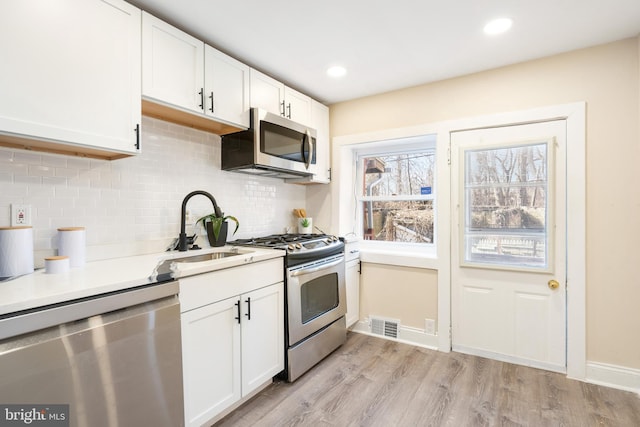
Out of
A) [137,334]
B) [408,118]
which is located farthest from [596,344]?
[137,334]

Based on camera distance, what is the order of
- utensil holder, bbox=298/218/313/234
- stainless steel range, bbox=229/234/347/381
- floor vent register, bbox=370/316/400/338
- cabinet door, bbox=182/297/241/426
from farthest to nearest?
utensil holder, bbox=298/218/313/234 < floor vent register, bbox=370/316/400/338 < stainless steel range, bbox=229/234/347/381 < cabinet door, bbox=182/297/241/426

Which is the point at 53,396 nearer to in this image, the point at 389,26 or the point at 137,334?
the point at 137,334

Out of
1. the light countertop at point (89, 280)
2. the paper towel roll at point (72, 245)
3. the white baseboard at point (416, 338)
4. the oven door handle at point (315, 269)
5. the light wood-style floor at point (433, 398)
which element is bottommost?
the light wood-style floor at point (433, 398)

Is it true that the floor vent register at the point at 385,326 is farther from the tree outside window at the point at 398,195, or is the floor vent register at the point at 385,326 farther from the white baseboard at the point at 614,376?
the white baseboard at the point at 614,376

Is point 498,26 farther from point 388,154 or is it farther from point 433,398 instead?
point 433,398

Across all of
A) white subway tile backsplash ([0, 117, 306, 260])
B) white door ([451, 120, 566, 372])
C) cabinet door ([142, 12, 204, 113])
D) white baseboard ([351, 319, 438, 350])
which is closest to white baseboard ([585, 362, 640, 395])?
white door ([451, 120, 566, 372])

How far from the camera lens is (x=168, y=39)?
179cm

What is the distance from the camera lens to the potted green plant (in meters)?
2.29

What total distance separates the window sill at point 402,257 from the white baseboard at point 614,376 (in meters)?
1.22

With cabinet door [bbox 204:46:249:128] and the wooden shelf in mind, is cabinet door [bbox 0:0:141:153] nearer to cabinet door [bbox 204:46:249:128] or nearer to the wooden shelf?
the wooden shelf

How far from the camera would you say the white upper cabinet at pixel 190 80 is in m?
1.72

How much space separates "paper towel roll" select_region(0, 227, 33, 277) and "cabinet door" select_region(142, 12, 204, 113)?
898 mm

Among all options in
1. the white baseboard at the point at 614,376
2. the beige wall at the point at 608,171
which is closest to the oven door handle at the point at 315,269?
the beige wall at the point at 608,171

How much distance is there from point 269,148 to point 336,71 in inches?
34.2
